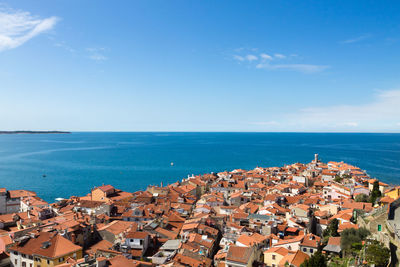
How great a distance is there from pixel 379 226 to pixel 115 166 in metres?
111

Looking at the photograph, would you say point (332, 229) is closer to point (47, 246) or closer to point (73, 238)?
point (73, 238)

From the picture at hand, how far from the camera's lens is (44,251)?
26.3 meters

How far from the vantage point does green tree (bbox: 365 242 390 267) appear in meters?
18.7

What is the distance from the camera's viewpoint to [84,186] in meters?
83.9

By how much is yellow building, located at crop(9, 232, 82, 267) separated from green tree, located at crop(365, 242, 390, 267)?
25166mm

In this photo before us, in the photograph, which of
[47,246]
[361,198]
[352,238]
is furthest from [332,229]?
[47,246]

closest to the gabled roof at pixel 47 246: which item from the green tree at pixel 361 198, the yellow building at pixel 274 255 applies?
the yellow building at pixel 274 255

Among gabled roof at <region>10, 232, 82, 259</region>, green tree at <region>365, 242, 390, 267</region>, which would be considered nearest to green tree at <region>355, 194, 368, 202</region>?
green tree at <region>365, 242, 390, 267</region>

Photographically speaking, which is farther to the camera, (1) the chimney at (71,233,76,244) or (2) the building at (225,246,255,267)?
(1) the chimney at (71,233,76,244)

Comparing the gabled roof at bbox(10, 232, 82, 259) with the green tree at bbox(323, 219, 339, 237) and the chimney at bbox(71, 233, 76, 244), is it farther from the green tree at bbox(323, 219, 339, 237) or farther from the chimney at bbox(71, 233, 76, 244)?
the green tree at bbox(323, 219, 339, 237)

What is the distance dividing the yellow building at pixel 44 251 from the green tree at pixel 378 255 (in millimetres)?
25166

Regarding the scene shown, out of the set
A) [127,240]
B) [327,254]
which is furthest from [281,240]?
[127,240]

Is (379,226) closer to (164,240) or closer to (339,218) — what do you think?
(339,218)

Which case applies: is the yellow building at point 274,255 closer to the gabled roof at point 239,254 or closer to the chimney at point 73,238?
the gabled roof at point 239,254
